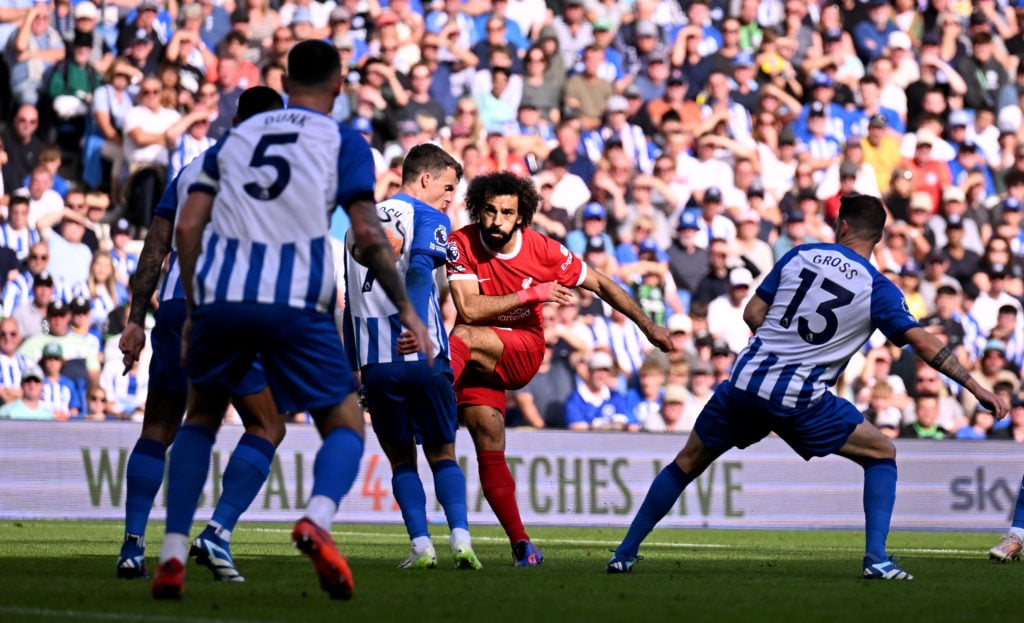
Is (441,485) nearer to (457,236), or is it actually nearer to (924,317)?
(457,236)

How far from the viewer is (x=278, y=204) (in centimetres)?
671

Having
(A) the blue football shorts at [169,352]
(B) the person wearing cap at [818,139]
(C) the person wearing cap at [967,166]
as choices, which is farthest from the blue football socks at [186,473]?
(C) the person wearing cap at [967,166]

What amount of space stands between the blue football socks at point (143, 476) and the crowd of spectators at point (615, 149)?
7421 millimetres

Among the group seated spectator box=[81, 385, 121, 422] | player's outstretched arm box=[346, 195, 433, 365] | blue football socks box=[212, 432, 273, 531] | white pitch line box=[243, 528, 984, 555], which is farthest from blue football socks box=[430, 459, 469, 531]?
seated spectator box=[81, 385, 121, 422]

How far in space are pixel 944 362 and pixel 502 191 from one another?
264 cm

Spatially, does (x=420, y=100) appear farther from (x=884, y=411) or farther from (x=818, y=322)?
(x=818, y=322)

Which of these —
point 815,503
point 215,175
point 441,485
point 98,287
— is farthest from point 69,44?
point 215,175

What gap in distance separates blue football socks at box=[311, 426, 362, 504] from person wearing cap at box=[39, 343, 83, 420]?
9.32 m

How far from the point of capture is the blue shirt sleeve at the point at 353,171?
6824 millimetres

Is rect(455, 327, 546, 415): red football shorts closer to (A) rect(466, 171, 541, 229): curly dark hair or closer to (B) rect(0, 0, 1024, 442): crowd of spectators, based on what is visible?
(A) rect(466, 171, 541, 229): curly dark hair

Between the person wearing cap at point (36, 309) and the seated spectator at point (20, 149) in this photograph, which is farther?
the seated spectator at point (20, 149)

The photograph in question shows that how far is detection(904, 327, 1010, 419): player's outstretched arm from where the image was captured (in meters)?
8.64

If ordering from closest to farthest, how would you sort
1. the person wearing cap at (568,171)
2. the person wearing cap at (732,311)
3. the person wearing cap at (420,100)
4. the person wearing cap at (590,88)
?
the person wearing cap at (732,311)
the person wearing cap at (420,100)
the person wearing cap at (568,171)
the person wearing cap at (590,88)

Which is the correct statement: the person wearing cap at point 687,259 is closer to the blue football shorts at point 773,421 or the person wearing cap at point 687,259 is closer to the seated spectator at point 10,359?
the seated spectator at point 10,359
